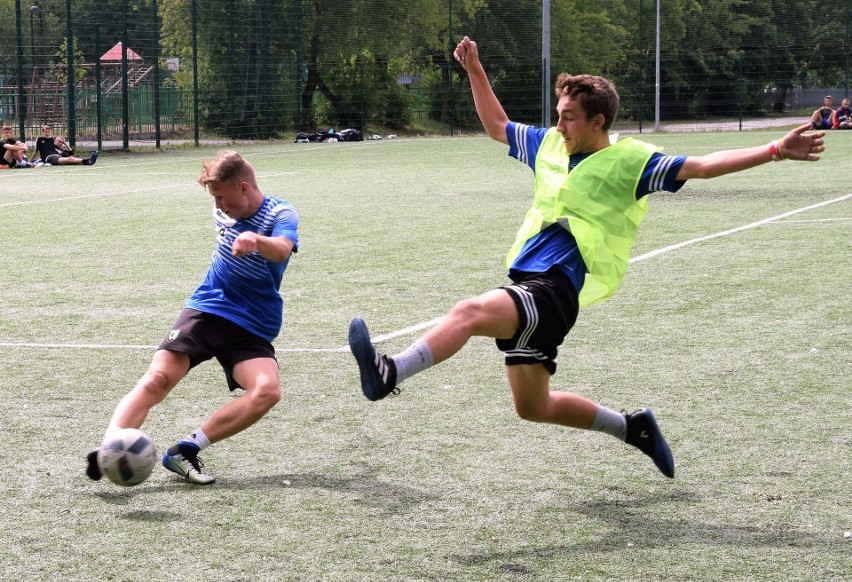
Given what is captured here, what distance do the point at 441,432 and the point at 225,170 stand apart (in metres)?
1.69

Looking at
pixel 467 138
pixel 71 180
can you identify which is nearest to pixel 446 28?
pixel 467 138

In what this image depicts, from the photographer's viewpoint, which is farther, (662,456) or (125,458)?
(662,456)

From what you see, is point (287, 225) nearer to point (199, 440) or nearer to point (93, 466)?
point (199, 440)

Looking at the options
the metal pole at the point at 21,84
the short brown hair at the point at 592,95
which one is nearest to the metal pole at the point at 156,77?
the metal pole at the point at 21,84

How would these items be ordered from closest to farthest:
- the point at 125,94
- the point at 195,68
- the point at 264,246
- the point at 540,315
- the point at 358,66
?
the point at 540,315 < the point at 264,246 < the point at 125,94 < the point at 195,68 < the point at 358,66

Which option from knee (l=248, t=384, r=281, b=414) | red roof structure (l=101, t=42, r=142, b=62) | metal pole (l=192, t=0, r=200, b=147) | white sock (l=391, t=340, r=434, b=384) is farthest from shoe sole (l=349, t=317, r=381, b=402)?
metal pole (l=192, t=0, r=200, b=147)

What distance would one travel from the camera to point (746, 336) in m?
8.27

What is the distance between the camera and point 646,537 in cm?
452

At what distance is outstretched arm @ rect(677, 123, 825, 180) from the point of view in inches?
187

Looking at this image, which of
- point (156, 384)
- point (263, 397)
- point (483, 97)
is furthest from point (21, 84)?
point (263, 397)

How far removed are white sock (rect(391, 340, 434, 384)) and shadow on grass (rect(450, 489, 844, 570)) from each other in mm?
683

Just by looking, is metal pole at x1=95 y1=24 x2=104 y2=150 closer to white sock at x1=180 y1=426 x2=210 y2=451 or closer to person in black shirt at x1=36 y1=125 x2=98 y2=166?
person in black shirt at x1=36 y1=125 x2=98 y2=166

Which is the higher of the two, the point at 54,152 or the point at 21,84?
the point at 21,84

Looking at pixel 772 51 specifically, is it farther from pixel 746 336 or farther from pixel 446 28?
pixel 746 336
